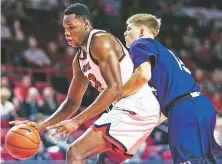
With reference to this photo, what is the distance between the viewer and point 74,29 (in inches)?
183

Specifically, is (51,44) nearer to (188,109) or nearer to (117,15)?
(117,15)

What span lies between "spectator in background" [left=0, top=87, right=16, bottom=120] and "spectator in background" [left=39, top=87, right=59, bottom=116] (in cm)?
61

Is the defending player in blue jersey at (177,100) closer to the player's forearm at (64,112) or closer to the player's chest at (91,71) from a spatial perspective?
the player's chest at (91,71)

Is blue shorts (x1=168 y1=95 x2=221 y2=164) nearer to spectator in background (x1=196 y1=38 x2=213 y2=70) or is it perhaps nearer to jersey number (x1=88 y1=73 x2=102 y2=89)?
jersey number (x1=88 y1=73 x2=102 y2=89)

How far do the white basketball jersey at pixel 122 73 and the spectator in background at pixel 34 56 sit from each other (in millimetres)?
7293

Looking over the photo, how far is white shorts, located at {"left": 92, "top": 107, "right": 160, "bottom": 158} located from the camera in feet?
14.8

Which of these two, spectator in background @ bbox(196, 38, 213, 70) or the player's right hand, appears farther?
spectator in background @ bbox(196, 38, 213, 70)

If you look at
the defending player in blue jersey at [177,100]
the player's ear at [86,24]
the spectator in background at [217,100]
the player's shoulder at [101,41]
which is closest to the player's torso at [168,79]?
the defending player in blue jersey at [177,100]

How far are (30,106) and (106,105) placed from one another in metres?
5.64

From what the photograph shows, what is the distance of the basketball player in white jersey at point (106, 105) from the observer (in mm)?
4410

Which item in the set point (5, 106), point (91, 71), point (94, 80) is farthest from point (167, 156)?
point (91, 71)

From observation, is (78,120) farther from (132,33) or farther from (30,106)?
(30,106)

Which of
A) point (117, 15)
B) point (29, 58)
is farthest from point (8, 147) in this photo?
point (117, 15)

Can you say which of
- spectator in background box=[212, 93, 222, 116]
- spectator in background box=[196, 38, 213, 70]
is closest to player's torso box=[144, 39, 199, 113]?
spectator in background box=[212, 93, 222, 116]
